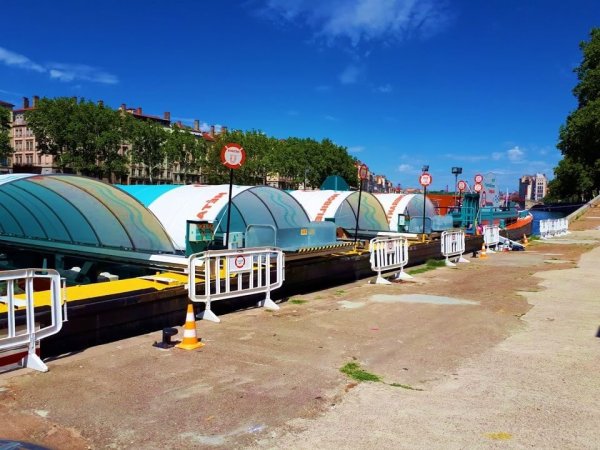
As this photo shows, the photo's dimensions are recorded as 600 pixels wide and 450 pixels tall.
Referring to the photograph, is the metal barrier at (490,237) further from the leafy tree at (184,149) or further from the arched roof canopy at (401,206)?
the leafy tree at (184,149)

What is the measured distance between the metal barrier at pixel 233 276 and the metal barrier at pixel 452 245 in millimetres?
9355

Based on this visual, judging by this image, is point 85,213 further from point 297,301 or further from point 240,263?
point 297,301

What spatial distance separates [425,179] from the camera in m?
18.8

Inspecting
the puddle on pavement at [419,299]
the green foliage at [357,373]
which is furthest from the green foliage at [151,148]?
the green foliage at [357,373]

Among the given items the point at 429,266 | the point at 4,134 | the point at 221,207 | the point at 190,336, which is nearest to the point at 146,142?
the point at 4,134

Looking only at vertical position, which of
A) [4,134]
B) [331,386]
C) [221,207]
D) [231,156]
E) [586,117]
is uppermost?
[586,117]

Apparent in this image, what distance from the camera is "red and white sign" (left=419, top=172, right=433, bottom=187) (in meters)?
18.6

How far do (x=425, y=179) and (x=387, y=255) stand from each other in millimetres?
5993

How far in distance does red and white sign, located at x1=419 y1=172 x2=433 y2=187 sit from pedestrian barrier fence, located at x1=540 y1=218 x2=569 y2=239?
18063 millimetres

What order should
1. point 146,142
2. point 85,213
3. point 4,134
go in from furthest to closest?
point 146,142 → point 4,134 → point 85,213

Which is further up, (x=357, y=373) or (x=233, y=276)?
(x=233, y=276)

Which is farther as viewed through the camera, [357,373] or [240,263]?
[240,263]

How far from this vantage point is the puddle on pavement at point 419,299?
10.9 metres

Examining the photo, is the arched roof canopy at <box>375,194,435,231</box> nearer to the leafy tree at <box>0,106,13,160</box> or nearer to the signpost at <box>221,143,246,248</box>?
the signpost at <box>221,143,246,248</box>
